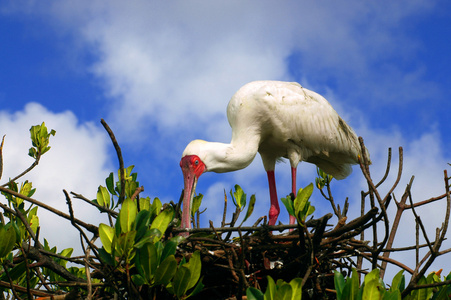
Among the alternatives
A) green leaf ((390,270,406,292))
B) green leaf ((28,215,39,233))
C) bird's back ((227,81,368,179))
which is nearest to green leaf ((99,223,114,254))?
green leaf ((28,215,39,233))

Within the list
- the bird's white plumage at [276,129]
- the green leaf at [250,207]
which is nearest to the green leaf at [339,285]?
the green leaf at [250,207]

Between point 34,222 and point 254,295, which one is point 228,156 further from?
point 254,295

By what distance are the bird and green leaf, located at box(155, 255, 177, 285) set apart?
108 inches

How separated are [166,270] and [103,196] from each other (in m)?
1.36

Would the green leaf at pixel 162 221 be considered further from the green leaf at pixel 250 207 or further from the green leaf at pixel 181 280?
the green leaf at pixel 250 207

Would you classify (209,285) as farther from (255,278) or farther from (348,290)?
(348,290)

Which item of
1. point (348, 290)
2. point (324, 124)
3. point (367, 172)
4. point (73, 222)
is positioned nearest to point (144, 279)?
point (73, 222)

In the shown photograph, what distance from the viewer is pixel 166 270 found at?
2354 millimetres

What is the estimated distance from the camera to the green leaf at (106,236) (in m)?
2.33

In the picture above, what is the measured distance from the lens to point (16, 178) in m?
3.72

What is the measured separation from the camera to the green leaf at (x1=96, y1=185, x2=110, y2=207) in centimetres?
355

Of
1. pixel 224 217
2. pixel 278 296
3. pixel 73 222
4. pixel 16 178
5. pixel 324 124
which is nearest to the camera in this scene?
pixel 278 296

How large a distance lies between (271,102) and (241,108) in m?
0.37

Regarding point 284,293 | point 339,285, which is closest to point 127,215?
point 284,293
